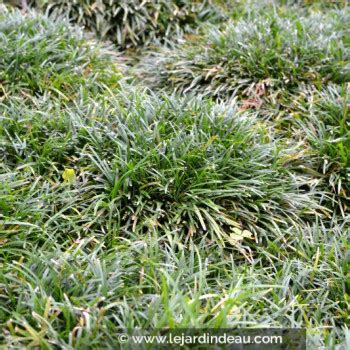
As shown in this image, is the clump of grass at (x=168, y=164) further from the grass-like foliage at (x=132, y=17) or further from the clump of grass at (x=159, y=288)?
the grass-like foliage at (x=132, y=17)

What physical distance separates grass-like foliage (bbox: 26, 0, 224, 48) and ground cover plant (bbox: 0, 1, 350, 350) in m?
0.61

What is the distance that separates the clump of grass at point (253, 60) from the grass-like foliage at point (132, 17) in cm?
51

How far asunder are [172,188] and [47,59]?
1.94 meters

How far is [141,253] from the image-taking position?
2871mm

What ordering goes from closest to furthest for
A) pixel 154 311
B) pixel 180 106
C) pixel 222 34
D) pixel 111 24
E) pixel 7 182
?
pixel 154 311 → pixel 7 182 → pixel 180 106 → pixel 222 34 → pixel 111 24

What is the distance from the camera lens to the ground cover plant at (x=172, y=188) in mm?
2543

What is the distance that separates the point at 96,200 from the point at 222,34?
2514 millimetres

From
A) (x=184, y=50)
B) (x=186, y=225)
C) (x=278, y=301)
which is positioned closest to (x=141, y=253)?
(x=186, y=225)

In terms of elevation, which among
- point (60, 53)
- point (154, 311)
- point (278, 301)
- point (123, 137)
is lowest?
point (278, 301)

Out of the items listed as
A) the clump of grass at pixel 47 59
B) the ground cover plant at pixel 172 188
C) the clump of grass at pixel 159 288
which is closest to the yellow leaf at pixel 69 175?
the ground cover plant at pixel 172 188

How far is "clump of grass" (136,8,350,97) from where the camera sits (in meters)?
4.67

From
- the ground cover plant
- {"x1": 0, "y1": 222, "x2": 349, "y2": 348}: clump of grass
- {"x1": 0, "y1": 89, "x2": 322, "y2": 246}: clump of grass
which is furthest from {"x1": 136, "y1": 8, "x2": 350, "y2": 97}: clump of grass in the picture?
{"x1": 0, "y1": 222, "x2": 349, "y2": 348}: clump of grass

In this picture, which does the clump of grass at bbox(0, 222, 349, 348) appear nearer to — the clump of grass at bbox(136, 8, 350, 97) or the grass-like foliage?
the clump of grass at bbox(136, 8, 350, 97)

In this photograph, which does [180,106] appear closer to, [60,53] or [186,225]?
[186,225]
